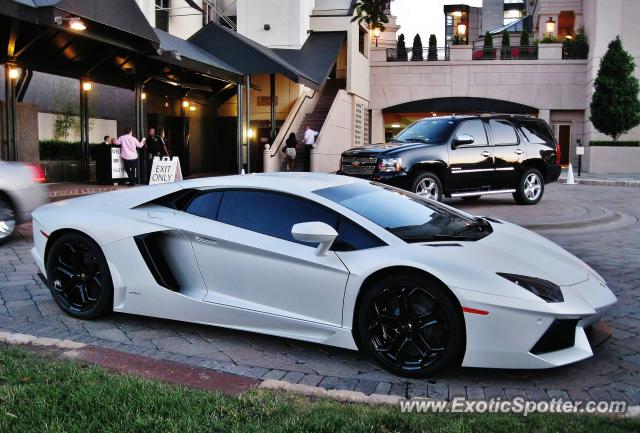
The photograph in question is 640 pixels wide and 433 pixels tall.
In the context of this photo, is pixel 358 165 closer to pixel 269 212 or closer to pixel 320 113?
pixel 269 212

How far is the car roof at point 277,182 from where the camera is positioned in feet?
17.3

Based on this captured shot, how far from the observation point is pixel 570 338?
172 inches

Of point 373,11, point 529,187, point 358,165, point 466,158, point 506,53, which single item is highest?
point 506,53

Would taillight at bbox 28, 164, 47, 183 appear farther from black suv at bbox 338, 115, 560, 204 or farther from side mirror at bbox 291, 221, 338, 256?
side mirror at bbox 291, 221, 338, 256

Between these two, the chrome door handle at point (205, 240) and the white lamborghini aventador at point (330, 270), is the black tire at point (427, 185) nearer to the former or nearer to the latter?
the white lamborghini aventador at point (330, 270)

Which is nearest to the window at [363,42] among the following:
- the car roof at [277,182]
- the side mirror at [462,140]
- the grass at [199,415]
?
the side mirror at [462,140]

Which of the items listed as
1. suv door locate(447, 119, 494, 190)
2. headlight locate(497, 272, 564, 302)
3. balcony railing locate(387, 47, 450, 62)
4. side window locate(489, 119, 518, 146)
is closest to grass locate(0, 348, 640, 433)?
headlight locate(497, 272, 564, 302)

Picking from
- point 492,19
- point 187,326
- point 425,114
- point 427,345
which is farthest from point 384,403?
point 492,19

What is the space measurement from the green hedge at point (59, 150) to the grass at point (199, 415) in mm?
16003

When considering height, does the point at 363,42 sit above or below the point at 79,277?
above

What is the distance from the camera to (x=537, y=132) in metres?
14.9

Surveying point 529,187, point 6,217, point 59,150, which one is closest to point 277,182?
point 6,217

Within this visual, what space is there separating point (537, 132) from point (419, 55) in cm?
2733

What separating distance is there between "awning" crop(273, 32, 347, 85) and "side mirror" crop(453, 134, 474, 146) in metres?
14.4
